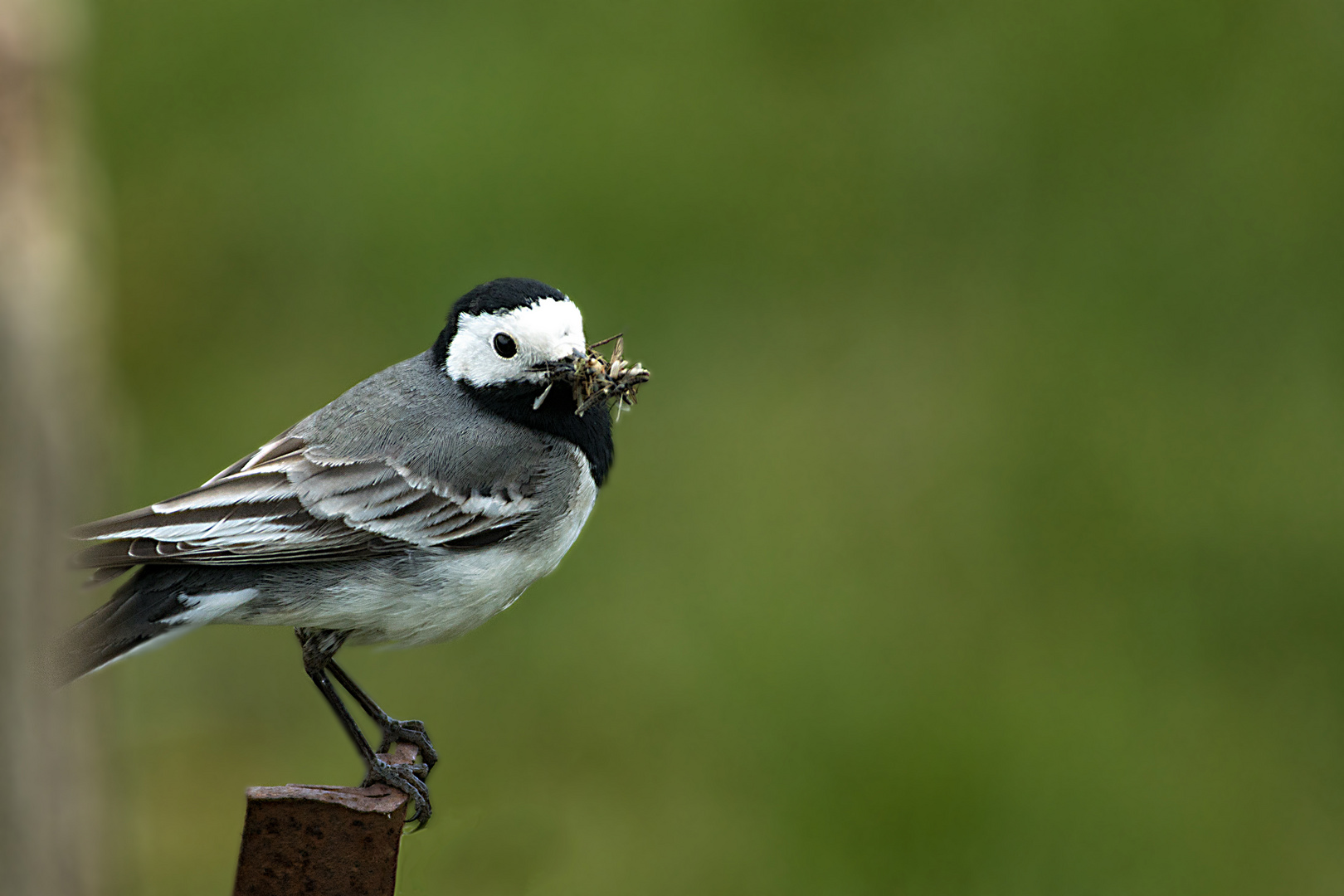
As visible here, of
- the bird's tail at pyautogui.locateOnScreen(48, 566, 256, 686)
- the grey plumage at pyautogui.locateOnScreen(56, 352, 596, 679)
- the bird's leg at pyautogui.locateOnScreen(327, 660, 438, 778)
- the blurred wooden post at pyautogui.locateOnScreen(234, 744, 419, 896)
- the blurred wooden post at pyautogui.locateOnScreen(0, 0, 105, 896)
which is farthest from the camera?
the bird's leg at pyautogui.locateOnScreen(327, 660, 438, 778)

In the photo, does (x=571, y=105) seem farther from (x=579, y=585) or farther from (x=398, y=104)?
(x=579, y=585)

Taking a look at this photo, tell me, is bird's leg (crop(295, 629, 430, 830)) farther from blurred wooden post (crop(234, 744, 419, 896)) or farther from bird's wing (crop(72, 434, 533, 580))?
blurred wooden post (crop(234, 744, 419, 896))

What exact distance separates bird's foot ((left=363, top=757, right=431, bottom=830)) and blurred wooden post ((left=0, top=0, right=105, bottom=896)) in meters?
1.50

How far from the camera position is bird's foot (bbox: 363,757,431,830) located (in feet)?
12.2

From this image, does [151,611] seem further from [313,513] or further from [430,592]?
[430,592]

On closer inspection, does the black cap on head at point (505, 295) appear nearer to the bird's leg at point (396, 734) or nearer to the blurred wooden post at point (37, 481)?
the bird's leg at point (396, 734)

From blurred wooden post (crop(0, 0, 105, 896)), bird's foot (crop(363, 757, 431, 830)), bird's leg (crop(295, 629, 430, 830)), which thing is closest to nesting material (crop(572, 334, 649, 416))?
bird's leg (crop(295, 629, 430, 830))

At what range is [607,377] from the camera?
3715 millimetres

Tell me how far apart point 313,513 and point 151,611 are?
1.72 ft

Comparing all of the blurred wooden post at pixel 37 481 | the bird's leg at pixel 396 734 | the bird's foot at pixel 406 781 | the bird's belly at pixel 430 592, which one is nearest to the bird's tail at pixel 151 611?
the bird's belly at pixel 430 592

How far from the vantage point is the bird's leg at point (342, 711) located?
3.76 m

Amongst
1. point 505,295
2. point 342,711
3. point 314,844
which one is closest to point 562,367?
point 505,295

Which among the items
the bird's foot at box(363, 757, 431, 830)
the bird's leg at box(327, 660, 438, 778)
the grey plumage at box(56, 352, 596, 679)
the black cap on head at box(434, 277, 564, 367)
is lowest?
the bird's foot at box(363, 757, 431, 830)

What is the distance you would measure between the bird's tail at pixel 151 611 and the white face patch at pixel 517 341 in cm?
90
